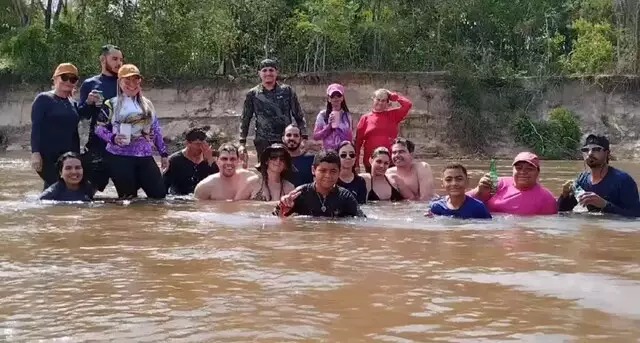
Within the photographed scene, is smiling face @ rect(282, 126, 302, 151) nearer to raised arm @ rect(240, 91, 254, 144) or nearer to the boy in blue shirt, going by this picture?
raised arm @ rect(240, 91, 254, 144)

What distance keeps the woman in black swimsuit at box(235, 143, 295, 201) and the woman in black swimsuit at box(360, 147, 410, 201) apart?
3.25 feet

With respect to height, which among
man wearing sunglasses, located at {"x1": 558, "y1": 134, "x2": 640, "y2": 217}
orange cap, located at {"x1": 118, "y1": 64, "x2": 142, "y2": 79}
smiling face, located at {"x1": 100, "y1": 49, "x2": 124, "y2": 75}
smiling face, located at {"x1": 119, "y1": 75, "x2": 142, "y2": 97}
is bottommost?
man wearing sunglasses, located at {"x1": 558, "y1": 134, "x2": 640, "y2": 217}

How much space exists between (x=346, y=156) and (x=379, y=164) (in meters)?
0.81

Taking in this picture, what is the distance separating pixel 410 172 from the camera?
8391 mm

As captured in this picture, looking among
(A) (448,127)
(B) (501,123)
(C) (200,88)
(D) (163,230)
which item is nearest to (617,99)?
(B) (501,123)

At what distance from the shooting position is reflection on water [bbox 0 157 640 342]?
109 inches

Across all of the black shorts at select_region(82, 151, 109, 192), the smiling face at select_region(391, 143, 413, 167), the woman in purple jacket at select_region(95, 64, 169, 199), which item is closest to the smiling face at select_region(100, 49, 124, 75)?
the woman in purple jacket at select_region(95, 64, 169, 199)

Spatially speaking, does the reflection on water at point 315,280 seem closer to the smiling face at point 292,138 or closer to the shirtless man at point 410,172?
the smiling face at point 292,138

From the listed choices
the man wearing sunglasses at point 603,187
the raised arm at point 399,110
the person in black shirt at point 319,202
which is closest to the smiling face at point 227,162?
the person in black shirt at point 319,202

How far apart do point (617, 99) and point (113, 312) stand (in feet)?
78.6

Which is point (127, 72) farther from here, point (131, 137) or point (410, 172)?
point (410, 172)

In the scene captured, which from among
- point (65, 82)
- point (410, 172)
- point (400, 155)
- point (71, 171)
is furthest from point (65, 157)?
point (410, 172)

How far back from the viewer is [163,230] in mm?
5441

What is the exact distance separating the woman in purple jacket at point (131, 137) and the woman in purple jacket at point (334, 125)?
5.95ft
